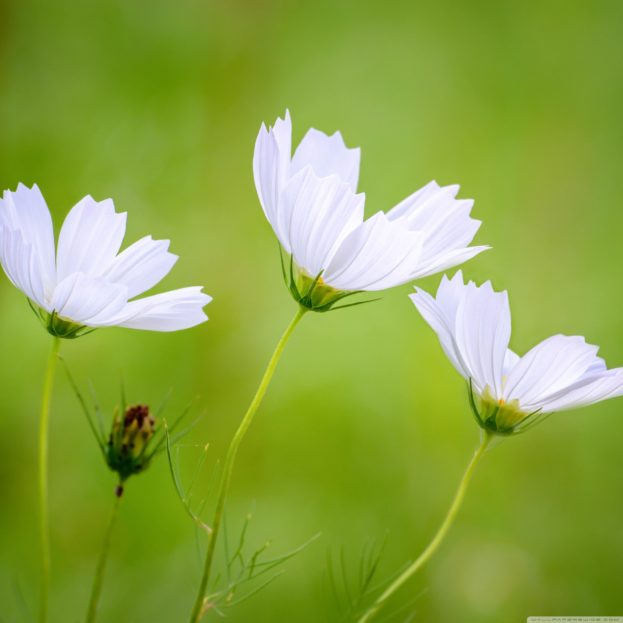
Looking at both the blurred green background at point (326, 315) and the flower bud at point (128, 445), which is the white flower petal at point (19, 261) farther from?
the blurred green background at point (326, 315)

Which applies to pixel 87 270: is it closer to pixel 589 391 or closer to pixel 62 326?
pixel 62 326

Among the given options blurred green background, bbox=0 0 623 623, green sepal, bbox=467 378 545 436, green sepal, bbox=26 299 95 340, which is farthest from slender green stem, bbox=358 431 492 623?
blurred green background, bbox=0 0 623 623

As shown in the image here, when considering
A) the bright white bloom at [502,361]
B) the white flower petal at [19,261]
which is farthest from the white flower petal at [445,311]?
the white flower petal at [19,261]

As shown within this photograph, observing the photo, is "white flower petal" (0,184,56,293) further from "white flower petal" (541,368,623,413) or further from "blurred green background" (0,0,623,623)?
"blurred green background" (0,0,623,623)

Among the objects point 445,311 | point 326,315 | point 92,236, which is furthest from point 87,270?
point 326,315

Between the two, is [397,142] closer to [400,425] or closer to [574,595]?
[400,425]

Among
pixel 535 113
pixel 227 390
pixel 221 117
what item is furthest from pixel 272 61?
pixel 227 390
